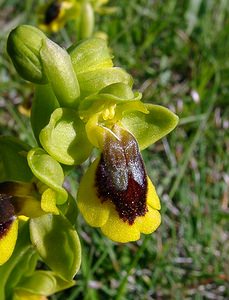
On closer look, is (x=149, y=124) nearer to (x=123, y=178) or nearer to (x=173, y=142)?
(x=123, y=178)

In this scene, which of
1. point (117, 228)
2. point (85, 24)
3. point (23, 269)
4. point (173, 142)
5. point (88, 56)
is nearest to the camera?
point (117, 228)

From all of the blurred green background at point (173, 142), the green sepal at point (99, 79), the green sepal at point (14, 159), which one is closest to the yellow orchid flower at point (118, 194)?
the green sepal at point (99, 79)

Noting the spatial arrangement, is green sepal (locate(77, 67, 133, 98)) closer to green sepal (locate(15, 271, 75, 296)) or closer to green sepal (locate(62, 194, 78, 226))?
green sepal (locate(62, 194, 78, 226))

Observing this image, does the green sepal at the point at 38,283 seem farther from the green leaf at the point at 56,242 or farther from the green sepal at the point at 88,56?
the green sepal at the point at 88,56

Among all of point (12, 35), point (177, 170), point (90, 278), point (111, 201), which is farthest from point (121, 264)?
point (12, 35)

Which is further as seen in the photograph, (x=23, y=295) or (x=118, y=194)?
(x=23, y=295)

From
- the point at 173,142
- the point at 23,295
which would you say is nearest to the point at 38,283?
the point at 23,295
